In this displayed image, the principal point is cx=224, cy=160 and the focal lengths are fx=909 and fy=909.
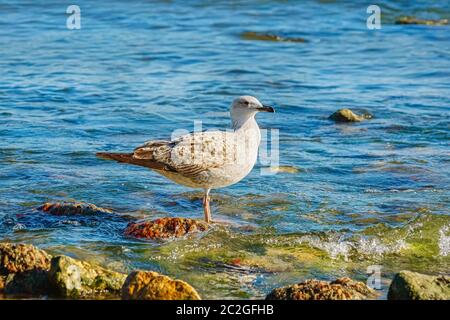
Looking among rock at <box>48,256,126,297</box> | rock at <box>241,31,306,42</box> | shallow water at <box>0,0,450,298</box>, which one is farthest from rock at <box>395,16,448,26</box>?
rock at <box>48,256,126,297</box>

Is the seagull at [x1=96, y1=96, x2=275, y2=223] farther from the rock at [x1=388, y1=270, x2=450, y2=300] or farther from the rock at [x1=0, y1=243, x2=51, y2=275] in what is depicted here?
the rock at [x1=388, y1=270, x2=450, y2=300]

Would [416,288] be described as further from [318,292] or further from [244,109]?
[244,109]

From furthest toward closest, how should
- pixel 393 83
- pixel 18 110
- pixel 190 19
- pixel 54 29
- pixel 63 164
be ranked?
pixel 190 19 → pixel 54 29 → pixel 393 83 → pixel 18 110 → pixel 63 164

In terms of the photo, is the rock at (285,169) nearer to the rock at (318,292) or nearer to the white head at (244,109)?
the white head at (244,109)

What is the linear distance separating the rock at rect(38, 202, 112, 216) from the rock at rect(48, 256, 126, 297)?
1677mm

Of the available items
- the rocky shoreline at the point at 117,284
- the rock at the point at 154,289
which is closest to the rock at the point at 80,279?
the rocky shoreline at the point at 117,284

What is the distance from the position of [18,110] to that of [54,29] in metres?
6.09

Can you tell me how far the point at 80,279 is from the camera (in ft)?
20.0

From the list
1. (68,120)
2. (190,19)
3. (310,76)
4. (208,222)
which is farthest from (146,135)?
(190,19)

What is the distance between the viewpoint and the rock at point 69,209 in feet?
25.9

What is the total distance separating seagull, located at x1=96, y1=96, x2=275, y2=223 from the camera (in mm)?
7543

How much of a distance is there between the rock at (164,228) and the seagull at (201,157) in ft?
1.22
